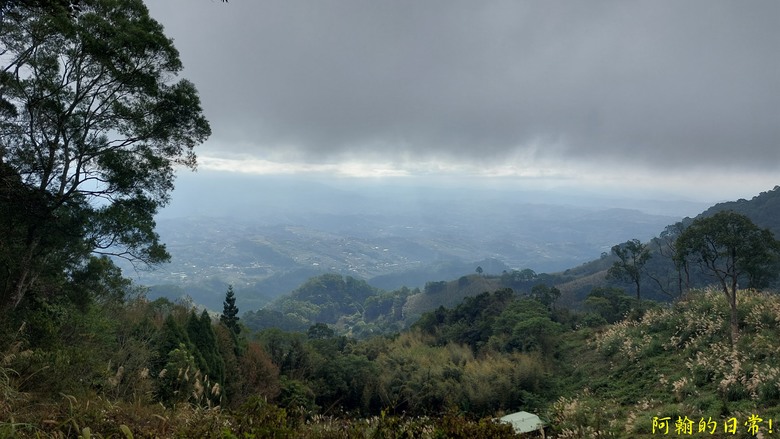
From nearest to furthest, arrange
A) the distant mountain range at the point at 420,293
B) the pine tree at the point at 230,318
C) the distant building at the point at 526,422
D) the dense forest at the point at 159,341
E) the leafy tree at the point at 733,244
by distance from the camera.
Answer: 1. the dense forest at the point at 159,341
2. the distant building at the point at 526,422
3. the leafy tree at the point at 733,244
4. the pine tree at the point at 230,318
5. the distant mountain range at the point at 420,293

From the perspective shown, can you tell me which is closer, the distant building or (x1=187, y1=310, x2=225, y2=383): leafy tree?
the distant building

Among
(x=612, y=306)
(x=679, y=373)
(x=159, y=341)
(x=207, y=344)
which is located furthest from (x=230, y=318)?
(x=612, y=306)

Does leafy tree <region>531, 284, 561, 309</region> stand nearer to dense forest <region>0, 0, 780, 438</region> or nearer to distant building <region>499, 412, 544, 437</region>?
dense forest <region>0, 0, 780, 438</region>

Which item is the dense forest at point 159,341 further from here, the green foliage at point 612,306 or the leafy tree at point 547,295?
the leafy tree at point 547,295

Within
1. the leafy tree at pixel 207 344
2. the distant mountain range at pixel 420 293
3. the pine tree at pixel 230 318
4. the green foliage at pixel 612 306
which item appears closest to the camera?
the leafy tree at pixel 207 344

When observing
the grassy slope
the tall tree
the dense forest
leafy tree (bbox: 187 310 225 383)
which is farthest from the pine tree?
the grassy slope

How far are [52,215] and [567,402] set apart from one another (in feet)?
40.7

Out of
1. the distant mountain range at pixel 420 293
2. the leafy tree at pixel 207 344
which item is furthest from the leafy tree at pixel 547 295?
the leafy tree at pixel 207 344

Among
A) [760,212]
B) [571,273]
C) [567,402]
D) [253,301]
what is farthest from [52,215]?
[253,301]

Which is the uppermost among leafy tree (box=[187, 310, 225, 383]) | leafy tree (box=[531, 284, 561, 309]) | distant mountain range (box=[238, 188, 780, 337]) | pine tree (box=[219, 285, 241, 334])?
leafy tree (box=[187, 310, 225, 383])

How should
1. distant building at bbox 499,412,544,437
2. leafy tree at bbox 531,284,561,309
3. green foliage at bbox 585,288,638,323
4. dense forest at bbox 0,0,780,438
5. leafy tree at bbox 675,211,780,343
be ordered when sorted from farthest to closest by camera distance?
leafy tree at bbox 531,284,561,309 → green foliage at bbox 585,288,638,323 → leafy tree at bbox 675,211,780,343 → distant building at bbox 499,412,544,437 → dense forest at bbox 0,0,780,438

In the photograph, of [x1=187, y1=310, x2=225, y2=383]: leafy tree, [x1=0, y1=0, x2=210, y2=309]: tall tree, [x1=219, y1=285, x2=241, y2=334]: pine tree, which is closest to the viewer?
[x1=0, y1=0, x2=210, y2=309]: tall tree

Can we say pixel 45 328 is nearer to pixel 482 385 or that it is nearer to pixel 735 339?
pixel 482 385

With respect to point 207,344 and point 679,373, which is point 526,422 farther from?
point 207,344
